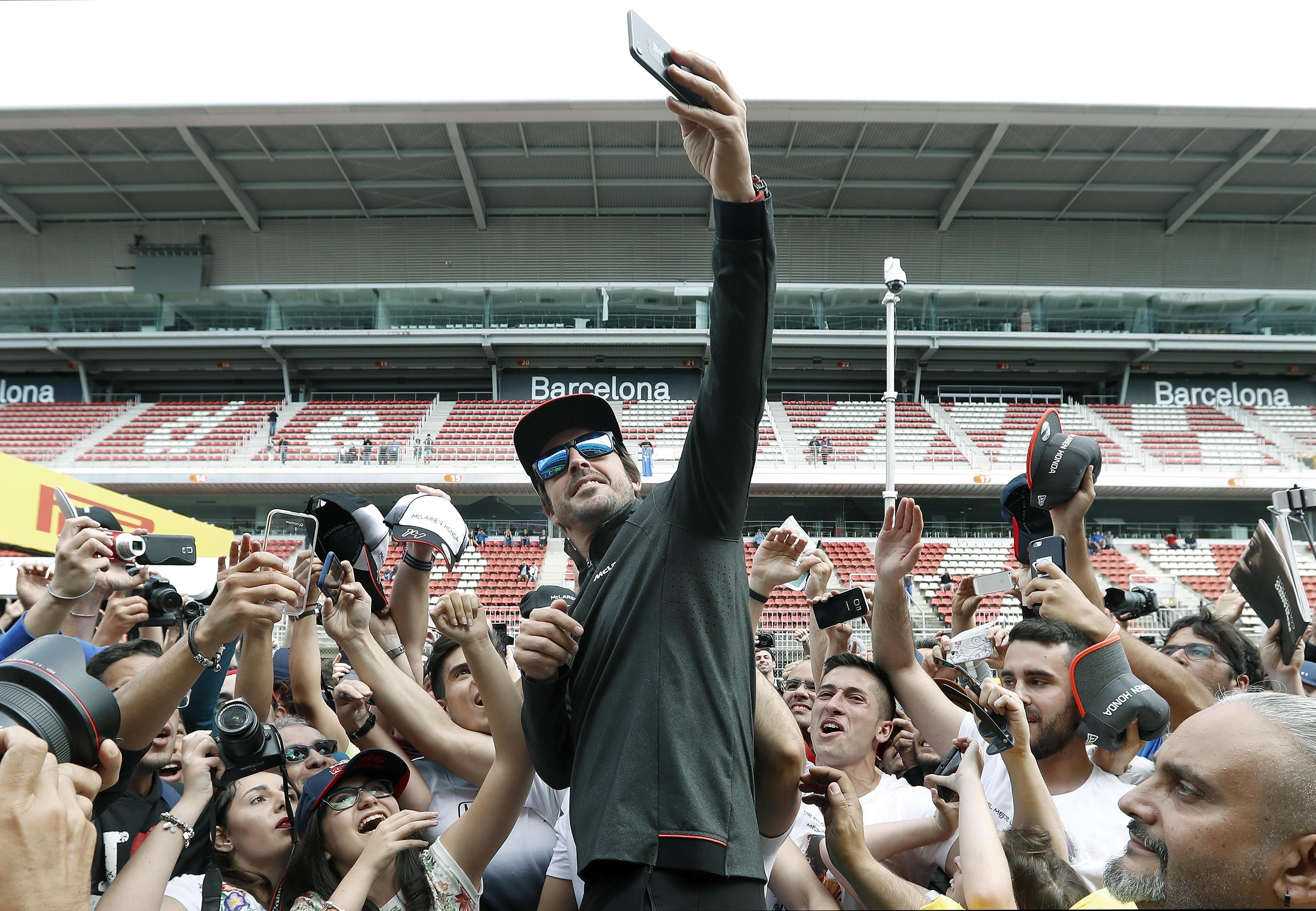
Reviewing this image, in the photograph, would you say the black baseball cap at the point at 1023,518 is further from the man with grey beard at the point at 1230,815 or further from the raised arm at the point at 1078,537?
the man with grey beard at the point at 1230,815

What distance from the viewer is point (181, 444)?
2389 centimetres

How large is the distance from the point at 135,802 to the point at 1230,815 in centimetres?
287

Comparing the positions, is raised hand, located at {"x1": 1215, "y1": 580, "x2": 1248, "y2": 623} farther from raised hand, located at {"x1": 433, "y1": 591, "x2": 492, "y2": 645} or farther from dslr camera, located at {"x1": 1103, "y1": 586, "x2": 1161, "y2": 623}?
raised hand, located at {"x1": 433, "y1": 591, "x2": 492, "y2": 645}

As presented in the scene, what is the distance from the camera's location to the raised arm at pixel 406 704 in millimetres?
2551

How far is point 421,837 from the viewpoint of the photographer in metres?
→ 2.47

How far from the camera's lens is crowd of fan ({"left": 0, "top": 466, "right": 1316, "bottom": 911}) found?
1.49m

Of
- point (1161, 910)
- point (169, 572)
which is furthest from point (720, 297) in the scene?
point (169, 572)

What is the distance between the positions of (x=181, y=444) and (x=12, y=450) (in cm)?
453

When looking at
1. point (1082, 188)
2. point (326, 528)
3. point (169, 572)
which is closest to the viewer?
point (326, 528)

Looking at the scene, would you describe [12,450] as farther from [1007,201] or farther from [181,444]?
[1007,201]

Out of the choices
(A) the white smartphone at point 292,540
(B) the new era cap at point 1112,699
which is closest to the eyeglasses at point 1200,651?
(B) the new era cap at point 1112,699

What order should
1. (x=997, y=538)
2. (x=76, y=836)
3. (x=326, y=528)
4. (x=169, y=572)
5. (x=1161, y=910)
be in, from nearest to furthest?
1. (x=76, y=836)
2. (x=1161, y=910)
3. (x=326, y=528)
4. (x=169, y=572)
5. (x=997, y=538)

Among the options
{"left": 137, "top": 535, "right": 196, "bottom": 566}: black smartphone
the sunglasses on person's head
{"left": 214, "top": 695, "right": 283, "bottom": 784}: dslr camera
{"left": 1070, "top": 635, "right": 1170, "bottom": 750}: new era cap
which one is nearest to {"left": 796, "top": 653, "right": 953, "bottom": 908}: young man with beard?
{"left": 1070, "top": 635, "right": 1170, "bottom": 750}: new era cap

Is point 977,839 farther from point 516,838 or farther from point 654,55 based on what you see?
point 654,55
